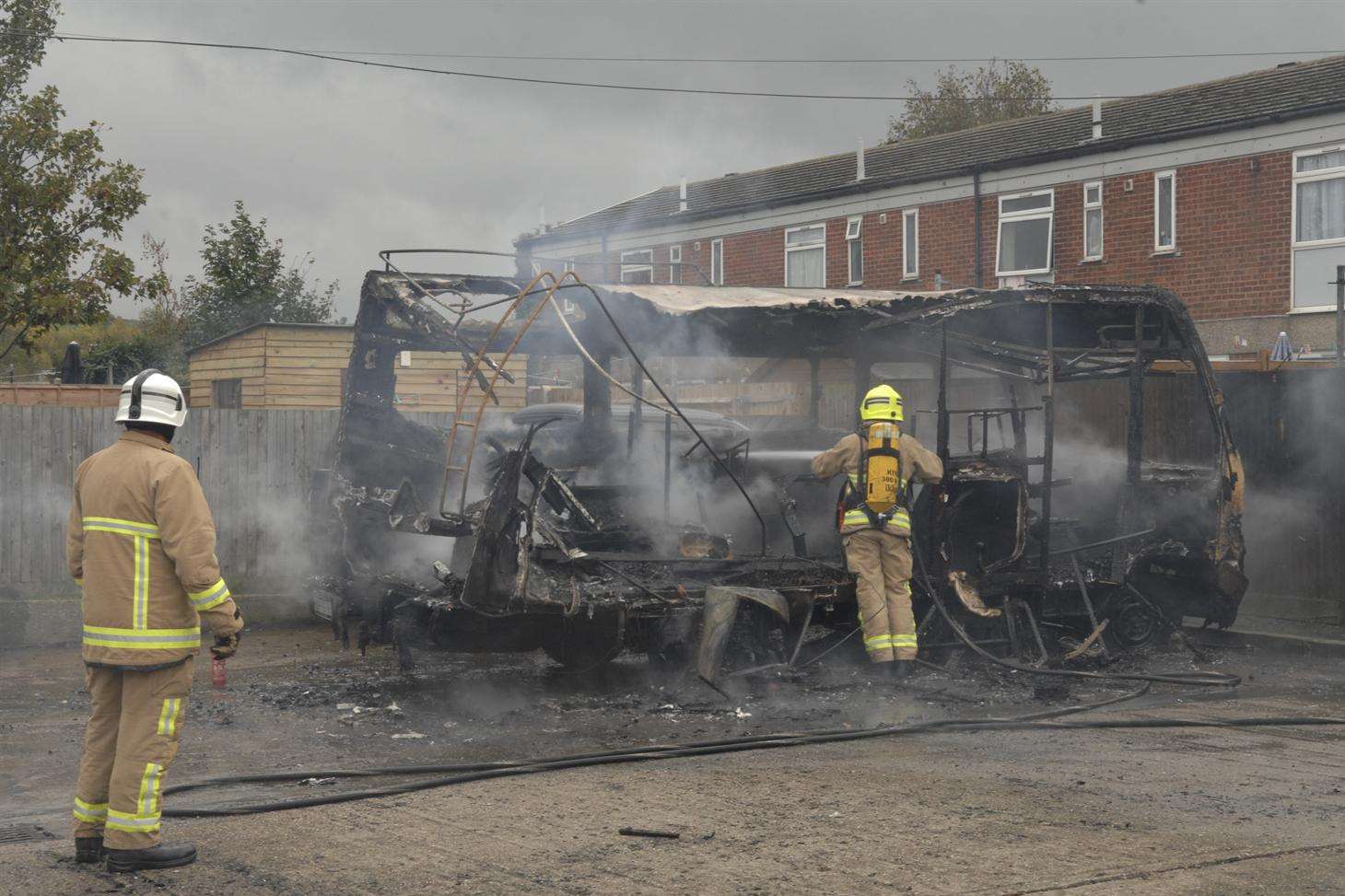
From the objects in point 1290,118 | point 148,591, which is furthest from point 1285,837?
point 1290,118

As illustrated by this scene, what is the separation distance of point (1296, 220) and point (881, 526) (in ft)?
48.4

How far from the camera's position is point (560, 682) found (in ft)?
33.4

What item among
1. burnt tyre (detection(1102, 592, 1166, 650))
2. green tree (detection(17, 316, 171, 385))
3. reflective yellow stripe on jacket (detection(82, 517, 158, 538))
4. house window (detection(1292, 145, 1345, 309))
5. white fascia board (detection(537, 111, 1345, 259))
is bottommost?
burnt tyre (detection(1102, 592, 1166, 650))

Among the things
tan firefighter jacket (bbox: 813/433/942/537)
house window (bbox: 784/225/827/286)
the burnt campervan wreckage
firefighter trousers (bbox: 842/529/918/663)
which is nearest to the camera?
the burnt campervan wreckage

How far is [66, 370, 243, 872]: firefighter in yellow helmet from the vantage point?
541 cm

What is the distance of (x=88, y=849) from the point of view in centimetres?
544

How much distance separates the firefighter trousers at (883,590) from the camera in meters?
10.0

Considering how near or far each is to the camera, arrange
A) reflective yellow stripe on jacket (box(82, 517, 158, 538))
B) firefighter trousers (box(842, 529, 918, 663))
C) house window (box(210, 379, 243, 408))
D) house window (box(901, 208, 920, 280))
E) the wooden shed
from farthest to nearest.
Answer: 1. house window (box(901, 208, 920, 280))
2. house window (box(210, 379, 243, 408))
3. the wooden shed
4. firefighter trousers (box(842, 529, 918, 663))
5. reflective yellow stripe on jacket (box(82, 517, 158, 538))

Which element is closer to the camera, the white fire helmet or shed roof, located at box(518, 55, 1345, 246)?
the white fire helmet

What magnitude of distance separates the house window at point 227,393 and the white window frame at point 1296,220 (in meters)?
16.2

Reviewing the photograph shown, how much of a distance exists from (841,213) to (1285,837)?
941 inches

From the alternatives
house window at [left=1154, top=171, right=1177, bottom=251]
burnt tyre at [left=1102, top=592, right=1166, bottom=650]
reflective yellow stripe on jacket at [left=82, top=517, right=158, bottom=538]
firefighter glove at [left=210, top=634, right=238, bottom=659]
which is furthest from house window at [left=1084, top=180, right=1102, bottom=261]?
reflective yellow stripe on jacket at [left=82, top=517, right=158, bottom=538]

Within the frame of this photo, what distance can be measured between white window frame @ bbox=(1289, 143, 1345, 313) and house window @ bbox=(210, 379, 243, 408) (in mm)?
16236

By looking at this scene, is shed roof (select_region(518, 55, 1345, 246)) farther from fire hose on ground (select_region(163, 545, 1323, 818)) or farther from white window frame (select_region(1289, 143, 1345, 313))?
fire hose on ground (select_region(163, 545, 1323, 818))
